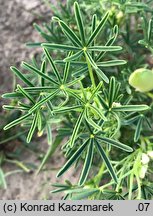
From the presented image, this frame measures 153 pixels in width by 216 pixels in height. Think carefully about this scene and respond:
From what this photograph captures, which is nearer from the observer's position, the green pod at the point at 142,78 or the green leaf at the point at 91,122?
the green leaf at the point at 91,122

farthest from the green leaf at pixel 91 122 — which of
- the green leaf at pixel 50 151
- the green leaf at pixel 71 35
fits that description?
the green leaf at pixel 50 151

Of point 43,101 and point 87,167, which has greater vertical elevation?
point 43,101

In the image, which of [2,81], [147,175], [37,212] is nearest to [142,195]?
[147,175]

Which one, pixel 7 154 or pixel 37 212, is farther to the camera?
pixel 7 154

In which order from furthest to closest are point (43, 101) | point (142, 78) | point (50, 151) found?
point (50, 151)
point (142, 78)
point (43, 101)

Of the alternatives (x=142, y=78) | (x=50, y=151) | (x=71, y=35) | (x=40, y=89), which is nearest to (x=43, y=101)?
(x=40, y=89)

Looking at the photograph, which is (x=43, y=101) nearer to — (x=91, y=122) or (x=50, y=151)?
(x=91, y=122)

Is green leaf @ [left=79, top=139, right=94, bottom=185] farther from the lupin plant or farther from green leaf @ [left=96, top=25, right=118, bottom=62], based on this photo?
green leaf @ [left=96, top=25, right=118, bottom=62]

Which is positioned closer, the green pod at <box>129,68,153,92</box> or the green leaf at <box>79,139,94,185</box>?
the green leaf at <box>79,139,94,185</box>

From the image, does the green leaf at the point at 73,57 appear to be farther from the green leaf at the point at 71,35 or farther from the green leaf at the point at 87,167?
the green leaf at the point at 87,167

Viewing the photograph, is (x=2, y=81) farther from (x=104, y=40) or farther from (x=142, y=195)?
(x=142, y=195)

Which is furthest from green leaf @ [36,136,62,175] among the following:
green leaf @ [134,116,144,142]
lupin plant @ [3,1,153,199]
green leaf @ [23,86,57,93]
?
green leaf @ [23,86,57,93]
